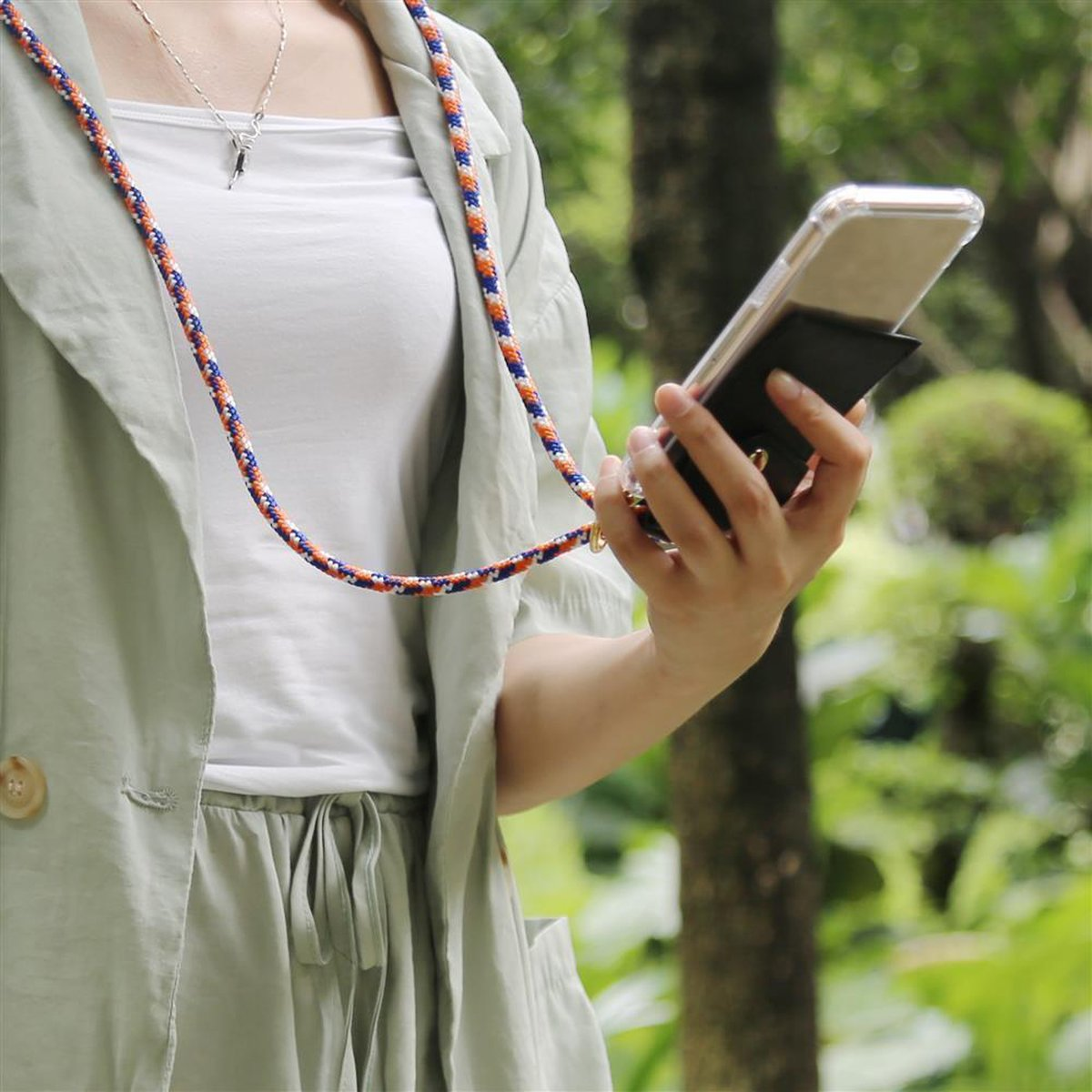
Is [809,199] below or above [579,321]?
above

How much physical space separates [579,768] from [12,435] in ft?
1.46

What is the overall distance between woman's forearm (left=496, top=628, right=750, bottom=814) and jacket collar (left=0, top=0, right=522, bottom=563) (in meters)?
0.29

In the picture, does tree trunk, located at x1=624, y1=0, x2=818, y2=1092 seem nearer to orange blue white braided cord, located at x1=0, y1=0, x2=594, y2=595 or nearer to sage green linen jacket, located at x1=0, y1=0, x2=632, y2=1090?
orange blue white braided cord, located at x1=0, y1=0, x2=594, y2=595

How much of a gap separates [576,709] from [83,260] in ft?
1.43

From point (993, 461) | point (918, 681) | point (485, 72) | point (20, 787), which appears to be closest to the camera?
point (20, 787)

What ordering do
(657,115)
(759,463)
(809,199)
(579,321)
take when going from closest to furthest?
(759,463) < (579,321) < (657,115) < (809,199)

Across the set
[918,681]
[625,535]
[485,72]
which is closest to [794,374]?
[625,535]

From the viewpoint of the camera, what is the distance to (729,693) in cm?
242

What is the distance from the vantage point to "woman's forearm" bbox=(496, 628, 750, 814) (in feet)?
3.51

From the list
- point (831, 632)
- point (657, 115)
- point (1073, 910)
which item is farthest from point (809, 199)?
point (657, 115)

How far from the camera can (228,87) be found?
1107 mm

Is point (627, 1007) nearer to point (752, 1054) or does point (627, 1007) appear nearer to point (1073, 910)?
point (1073, 910)

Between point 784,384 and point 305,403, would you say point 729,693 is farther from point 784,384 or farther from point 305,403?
point 784,384

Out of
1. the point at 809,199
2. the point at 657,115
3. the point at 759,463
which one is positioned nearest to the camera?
the point at 759,463
